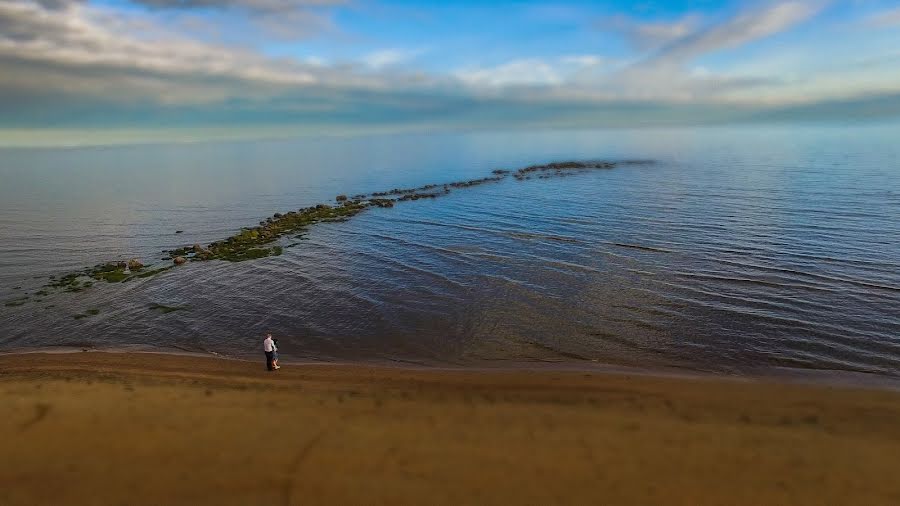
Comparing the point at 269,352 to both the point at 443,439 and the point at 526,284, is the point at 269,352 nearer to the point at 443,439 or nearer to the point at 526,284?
the point at 443,439

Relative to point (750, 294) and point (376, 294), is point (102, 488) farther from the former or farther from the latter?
point (750, 294)

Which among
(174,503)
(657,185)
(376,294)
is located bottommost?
(174,503)

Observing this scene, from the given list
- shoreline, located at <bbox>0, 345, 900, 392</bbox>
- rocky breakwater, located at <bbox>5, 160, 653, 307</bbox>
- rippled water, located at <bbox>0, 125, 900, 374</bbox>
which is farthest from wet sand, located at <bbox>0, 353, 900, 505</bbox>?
rocky breakwater, located at <bbox>5, 160, 653, 307</bbox>

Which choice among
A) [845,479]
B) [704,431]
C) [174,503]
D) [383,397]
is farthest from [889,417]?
[174,503]

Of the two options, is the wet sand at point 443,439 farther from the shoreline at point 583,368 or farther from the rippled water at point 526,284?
the rippled water at point 526,284

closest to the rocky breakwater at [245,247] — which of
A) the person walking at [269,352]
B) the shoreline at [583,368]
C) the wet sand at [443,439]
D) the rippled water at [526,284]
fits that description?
the rippled water at [526,284]

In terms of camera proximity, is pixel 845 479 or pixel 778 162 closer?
pixel 845 479

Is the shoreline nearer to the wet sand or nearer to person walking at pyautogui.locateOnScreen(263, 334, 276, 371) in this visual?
the wet sand
